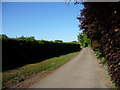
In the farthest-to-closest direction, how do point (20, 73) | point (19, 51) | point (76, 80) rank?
point (19, 51) < point (20, 73) < point (76, 80)

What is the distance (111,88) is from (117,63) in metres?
Result: 1.32

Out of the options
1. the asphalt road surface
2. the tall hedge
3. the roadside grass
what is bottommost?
the roadside grass

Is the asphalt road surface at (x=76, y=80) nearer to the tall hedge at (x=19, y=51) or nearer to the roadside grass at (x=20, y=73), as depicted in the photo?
the roadside grass at (x=20, y=73)

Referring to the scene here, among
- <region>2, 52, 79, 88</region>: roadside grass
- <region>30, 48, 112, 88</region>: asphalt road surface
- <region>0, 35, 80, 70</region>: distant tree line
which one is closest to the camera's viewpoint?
<region>30, 48, 112, 88</region>: asphalt road surface

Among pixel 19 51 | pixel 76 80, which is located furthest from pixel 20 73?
pixel 19 51

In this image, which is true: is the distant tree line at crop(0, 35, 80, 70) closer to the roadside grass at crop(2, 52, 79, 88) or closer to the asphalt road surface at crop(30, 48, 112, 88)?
the roadside grass at crop(2, 52, 79, 88)

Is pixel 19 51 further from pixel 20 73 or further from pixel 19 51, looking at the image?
pixel 20 73

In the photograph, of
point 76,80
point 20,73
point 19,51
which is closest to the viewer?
point 76,80

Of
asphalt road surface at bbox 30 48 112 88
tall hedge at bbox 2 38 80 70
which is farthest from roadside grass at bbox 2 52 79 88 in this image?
tall hedge at bbox 2 38 80 70

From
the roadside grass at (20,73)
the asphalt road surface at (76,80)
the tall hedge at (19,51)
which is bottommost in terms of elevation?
the roadside grass at (20,73)

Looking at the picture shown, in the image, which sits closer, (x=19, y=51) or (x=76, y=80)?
(x=76, y=80)

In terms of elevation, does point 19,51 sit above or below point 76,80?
above

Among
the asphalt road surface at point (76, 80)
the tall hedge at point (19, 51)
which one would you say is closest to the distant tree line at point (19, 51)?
the tall hedge at point (19, 51)

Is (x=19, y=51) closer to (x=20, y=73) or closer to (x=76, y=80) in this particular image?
(x=20, y=73)
